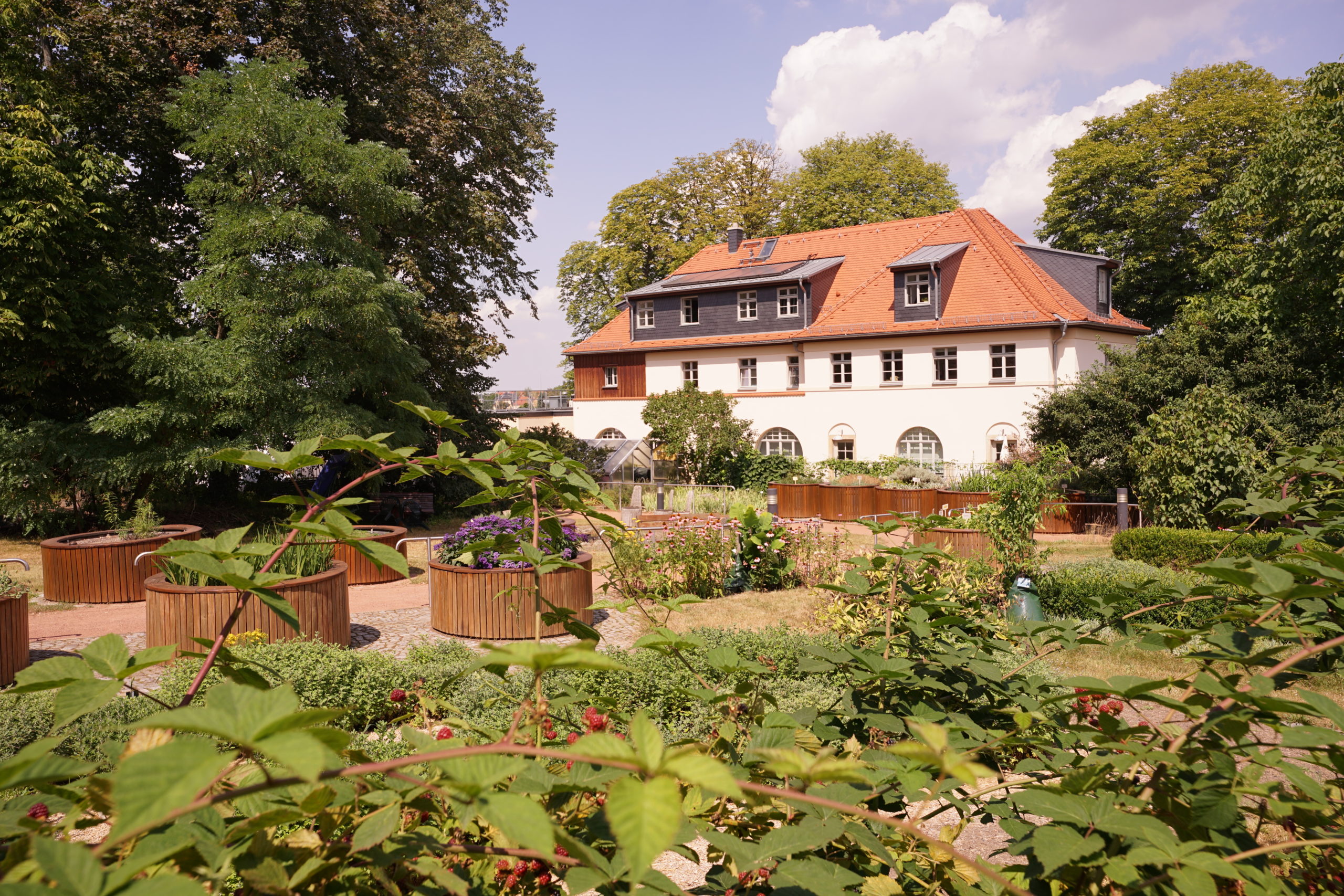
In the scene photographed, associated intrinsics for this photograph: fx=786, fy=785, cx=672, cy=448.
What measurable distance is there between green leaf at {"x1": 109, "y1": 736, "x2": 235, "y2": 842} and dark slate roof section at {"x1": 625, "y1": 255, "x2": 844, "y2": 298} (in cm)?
2918

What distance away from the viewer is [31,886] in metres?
0.60

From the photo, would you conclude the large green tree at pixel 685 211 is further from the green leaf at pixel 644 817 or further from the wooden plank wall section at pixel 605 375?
the green leaf at pixel 644 817

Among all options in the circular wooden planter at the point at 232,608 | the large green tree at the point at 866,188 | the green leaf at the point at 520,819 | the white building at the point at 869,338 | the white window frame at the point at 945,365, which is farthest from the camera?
the large green tree at the point at 866,188

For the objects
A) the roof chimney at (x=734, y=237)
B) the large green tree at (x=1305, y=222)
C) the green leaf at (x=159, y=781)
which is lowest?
the green leaf at (x=159, y=781)

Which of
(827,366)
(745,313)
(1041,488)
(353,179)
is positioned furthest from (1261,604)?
(745,313)

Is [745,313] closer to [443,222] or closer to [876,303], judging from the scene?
[876,303]

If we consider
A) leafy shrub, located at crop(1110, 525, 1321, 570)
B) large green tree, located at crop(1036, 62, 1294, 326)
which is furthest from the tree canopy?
leafy shrub, located at crop(1110, 525, 1321, 570)

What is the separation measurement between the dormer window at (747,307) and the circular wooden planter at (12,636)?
2572cm

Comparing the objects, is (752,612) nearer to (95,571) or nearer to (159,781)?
(95,571)

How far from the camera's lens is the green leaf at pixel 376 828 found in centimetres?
94

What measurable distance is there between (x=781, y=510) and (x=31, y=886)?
2252 cm

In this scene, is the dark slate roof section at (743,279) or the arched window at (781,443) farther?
the dark slate roof section at (743,279)

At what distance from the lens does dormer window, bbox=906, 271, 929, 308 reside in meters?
26.6

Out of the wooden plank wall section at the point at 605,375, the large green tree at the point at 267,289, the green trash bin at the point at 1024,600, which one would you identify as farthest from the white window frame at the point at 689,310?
the green trash bin at the point at 1024,600
